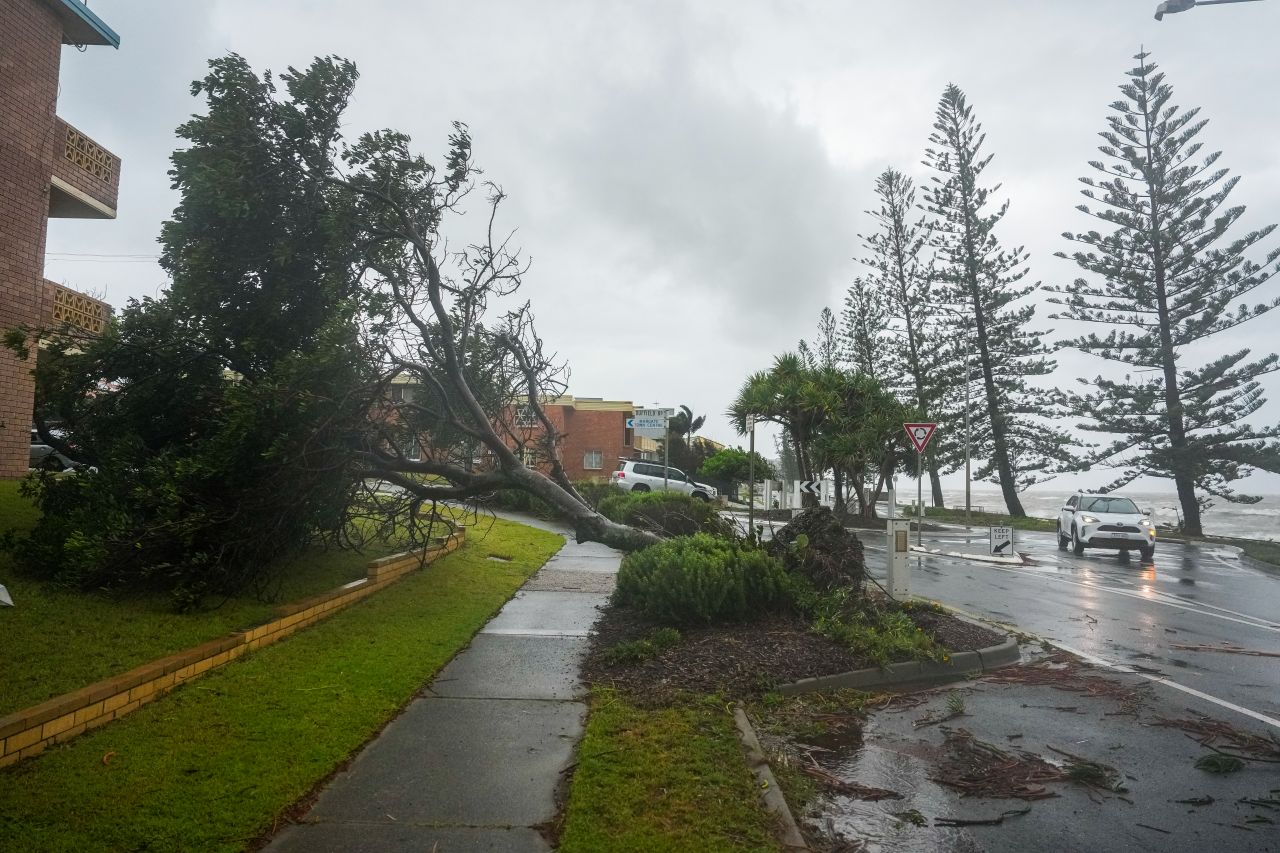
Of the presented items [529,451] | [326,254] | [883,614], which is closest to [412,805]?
[883,614]

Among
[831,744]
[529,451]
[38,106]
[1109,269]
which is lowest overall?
[831,744]

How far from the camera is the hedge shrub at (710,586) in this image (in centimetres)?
812

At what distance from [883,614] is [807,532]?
129cm

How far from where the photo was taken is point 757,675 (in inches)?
263

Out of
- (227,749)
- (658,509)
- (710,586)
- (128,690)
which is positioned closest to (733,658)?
(710,586)

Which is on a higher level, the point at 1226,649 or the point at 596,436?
the point at 596,436

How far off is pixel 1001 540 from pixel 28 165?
61.5 ft

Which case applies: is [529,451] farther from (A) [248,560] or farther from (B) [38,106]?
(B) [38,106]

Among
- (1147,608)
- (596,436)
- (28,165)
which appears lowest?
(1147,608)

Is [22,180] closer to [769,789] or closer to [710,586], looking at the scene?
[710,586]

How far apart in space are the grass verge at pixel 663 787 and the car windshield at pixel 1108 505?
63.0 feet

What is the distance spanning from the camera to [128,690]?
5297 millimetres

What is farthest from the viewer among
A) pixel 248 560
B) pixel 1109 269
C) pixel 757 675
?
pixel 1109 269

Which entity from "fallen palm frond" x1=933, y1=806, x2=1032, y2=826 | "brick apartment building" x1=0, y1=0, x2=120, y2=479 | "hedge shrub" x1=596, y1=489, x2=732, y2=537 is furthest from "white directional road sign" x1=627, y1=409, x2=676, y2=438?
"fallen palm frond" x1=933, y1=806, x2=1032, y2=826
